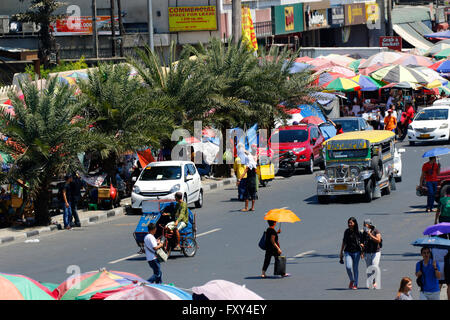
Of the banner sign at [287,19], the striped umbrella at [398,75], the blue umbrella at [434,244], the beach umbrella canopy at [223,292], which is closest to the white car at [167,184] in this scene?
the blue umbrella at [434,244]

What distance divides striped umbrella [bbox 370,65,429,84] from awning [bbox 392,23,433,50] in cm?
3349

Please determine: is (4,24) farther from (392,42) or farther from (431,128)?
(431,128)

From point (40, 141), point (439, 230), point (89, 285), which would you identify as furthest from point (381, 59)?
point (89, 285)

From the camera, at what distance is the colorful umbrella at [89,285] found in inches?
545

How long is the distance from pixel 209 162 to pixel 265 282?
57.1ft

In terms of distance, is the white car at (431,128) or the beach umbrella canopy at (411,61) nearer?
the white car at (431,128)

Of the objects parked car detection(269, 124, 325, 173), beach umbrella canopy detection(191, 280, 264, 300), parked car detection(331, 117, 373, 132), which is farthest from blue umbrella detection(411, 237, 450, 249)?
parked car detection(331, 117, 373, 132)

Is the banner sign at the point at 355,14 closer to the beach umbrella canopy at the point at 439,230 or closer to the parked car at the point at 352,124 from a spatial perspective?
the parked car at the point at 352,124

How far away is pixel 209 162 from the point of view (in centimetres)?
3600

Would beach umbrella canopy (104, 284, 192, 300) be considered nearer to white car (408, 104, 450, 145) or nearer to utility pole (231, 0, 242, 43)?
utility pole (231, 0, 242, 43)

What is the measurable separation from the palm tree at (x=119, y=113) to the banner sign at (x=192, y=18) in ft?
91.7

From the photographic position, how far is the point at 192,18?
59344 millimetres
